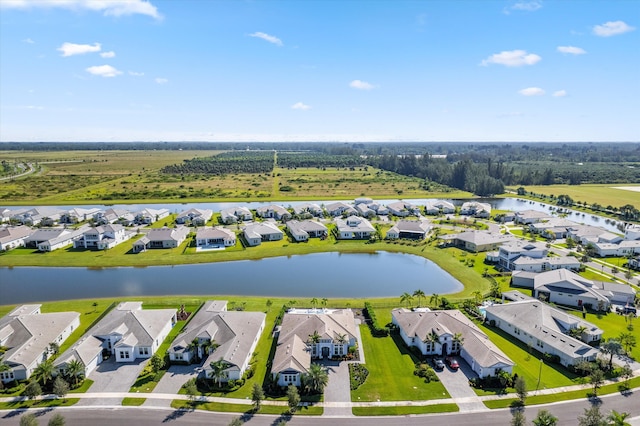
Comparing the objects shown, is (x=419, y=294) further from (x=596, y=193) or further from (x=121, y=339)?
(x=596, y=193)

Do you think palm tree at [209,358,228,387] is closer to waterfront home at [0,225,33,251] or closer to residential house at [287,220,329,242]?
residential house at [287,220,329,242]

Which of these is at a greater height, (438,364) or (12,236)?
(12,236)

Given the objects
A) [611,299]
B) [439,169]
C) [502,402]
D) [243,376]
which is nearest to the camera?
[502,402]


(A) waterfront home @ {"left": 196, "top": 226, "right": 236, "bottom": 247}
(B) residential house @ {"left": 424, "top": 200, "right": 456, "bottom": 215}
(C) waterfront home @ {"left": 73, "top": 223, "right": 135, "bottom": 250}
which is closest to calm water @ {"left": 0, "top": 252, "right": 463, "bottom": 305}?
(A) waterfront home @ {"left": 196, "top": 226, "right": 236, "bottom": 247}

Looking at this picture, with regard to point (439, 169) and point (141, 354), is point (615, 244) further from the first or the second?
point (439, 169)

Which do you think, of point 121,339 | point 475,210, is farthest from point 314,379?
point 475,210

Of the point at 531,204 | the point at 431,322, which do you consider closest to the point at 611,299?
the point at 431,322
